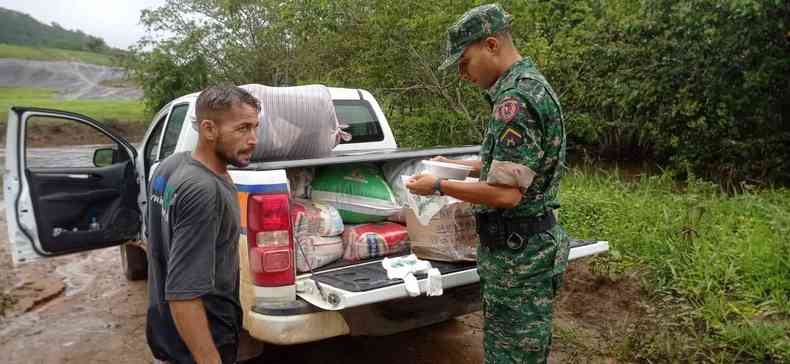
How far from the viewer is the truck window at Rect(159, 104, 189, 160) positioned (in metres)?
4.34

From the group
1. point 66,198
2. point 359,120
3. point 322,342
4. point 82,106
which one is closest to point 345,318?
point 322,342

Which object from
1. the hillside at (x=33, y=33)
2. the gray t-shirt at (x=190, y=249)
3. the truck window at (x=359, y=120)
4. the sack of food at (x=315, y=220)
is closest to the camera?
the gray t-shirt at (x=190, y=249)

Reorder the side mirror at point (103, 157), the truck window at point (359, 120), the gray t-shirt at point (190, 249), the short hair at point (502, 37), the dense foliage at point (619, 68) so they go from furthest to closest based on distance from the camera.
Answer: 1. the dense foliage at point (619, 68)
2. the truck window at point (359, 120)
3. the side mirror at point (103, 157)
4. the short hair at point (502, 37)
5. the gray t-shirt at point (190, 249)

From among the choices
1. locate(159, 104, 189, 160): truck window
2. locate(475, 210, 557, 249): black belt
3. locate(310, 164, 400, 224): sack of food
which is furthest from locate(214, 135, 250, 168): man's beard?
locate(159, 104, 189, 160): truck window

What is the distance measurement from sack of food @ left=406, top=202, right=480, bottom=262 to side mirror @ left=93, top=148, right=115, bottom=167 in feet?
8.71

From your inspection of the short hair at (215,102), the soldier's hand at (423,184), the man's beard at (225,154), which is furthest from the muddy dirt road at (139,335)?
the short hair at (215,102)

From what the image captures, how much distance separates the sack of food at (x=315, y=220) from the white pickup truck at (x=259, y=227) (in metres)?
0.20

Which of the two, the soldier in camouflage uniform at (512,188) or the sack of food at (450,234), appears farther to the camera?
the sack of food at (450,234)

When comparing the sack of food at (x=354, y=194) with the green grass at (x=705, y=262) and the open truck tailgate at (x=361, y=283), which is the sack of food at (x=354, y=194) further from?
the green grass at (x=705, y=262)

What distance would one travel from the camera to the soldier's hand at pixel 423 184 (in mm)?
2324

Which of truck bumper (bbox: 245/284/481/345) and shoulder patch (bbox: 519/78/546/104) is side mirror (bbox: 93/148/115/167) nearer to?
truck bumper (bbox: 245/284/481/345)

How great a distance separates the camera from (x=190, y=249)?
160 cm

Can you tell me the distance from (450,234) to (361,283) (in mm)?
535

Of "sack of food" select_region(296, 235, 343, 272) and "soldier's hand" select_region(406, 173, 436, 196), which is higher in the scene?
"soldier's hand" select_region(406, 173, 436, 196)
